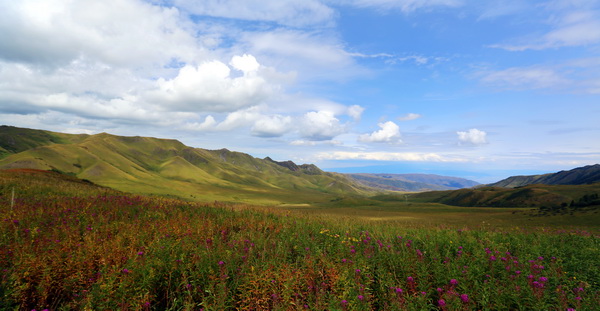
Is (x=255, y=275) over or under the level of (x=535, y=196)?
over

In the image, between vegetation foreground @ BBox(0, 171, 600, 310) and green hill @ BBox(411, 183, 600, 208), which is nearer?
vegetation foreground @ BBox(0, 171, 600, 310)

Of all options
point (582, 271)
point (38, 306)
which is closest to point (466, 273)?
point (582, 271)

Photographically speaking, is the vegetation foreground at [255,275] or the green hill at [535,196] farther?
the green hill at [535,196]

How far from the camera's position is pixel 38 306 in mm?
4594

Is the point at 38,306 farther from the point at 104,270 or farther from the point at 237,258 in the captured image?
the point at 237,258

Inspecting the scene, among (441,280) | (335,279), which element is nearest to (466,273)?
(441,280)

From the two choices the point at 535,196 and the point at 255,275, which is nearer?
the point at 255,275

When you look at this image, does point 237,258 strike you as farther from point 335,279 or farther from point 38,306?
point 38,306

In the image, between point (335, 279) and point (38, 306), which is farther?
point (335, 279)

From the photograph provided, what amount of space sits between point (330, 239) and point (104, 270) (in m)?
6.34

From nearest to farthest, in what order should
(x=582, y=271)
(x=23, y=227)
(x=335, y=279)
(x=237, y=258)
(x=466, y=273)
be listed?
(x=335, y=279), (x=466, y=273), (x=237, y=258), (x=582, y=271), (x=23, y=227)

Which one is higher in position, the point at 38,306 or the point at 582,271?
the point at 582,271

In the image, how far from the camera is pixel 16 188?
16.6 m

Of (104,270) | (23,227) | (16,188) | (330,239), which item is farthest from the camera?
(16,188)
